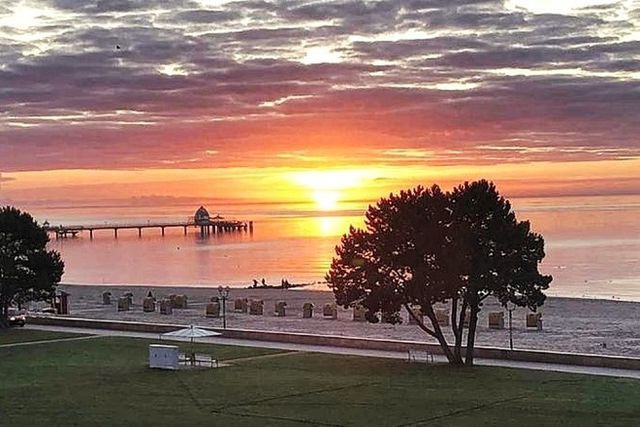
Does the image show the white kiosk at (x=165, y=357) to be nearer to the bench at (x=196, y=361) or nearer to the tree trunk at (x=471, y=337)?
the bench at (x=196, y=361)

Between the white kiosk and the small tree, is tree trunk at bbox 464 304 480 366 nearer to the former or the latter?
the white kiosk

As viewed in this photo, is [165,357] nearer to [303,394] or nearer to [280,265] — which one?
[303,394]

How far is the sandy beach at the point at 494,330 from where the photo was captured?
37500 millimetres

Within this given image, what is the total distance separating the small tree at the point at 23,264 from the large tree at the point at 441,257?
58.3 feet

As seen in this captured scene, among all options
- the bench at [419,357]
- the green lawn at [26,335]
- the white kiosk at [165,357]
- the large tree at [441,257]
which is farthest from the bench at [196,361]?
the green lawn at [26,335]

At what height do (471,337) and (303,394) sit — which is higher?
(471,337)

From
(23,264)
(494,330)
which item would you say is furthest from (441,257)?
(23,264)

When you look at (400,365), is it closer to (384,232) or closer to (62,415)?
(384,232)

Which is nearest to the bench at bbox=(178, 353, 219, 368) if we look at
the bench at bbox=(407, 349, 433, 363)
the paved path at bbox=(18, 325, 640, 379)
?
the paved path at bbox=(18, 325, 640, 379)

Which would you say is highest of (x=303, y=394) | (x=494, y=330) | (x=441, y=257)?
(x=441, y=257)

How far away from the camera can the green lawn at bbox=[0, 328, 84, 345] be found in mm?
36469

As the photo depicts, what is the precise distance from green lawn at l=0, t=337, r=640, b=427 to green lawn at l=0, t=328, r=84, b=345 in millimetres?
6203

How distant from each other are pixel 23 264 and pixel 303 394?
23151 mm

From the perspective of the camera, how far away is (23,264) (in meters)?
42.8
